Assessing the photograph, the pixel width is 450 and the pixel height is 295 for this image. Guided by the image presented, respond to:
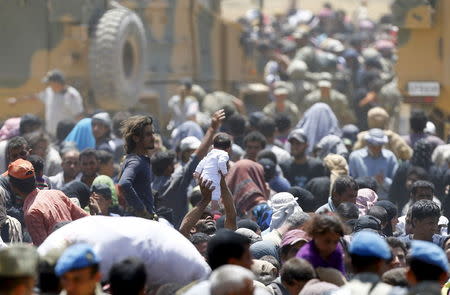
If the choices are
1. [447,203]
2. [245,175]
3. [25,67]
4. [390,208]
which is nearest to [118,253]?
[390,208]

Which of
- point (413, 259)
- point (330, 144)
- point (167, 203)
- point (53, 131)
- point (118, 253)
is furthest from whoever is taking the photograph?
point (53, 131)

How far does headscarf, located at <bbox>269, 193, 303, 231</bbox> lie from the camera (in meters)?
9.34

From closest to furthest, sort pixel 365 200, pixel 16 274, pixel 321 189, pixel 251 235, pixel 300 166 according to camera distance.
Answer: pixel 16 274 → pixel 251 235 → pixel 365 200 → pixel 321 189 → pixel 300 166

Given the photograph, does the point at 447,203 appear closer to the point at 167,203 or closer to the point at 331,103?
the point at 167,203

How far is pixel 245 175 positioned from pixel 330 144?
2396 millimetres

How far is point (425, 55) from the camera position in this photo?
53.8 ft

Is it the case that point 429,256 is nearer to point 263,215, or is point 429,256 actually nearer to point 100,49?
point 263,215

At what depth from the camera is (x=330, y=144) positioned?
519 inches

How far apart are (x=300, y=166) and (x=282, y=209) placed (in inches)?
115

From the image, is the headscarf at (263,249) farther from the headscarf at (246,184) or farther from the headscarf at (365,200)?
the headscarf at (246,184)

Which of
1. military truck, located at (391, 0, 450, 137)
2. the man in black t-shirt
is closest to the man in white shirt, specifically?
military truck, located at (391, 0, 450, 137)

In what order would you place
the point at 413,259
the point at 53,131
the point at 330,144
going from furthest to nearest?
1. the point at 53,131
2. the point at 330,144
3. the point at 413,259

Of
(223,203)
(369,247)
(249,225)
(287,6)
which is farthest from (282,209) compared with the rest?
(287,6)

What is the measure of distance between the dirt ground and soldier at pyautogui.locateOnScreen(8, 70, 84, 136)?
2399 centimetres
